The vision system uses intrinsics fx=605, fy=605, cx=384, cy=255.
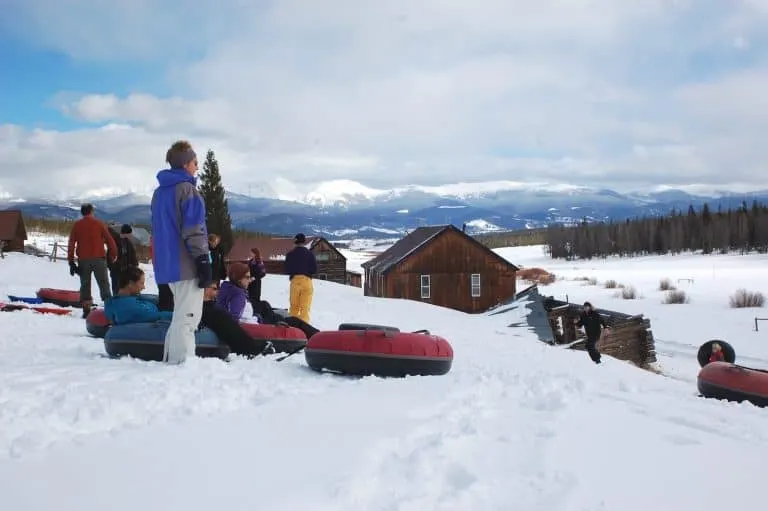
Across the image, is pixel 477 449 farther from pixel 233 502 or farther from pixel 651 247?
pixel 651 247

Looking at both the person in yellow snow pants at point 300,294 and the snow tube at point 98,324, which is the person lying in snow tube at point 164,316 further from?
the person in yellow snow pants at point 300,294

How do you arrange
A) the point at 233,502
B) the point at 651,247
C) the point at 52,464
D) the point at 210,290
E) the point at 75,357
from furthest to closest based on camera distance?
the point at 651,247 < the point at 210,290 < the point at 75,357 < the point at 52,464 < the point at 233,502

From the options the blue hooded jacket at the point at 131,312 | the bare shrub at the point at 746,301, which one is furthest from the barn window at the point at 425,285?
the blue hooded jacket at the point at 131,312

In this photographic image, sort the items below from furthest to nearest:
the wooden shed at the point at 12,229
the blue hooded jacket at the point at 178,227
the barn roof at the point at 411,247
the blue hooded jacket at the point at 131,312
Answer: the wooden shed at the point at 12,229, the barn roof at the point at 411,247, the blue hooded jacket at the point at 131,312, the blue hooded jacket at the point at 178,227

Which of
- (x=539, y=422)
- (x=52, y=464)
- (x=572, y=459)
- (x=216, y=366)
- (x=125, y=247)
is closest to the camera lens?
(x=52, y=464)

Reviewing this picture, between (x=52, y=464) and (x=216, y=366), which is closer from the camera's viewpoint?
(x=52, y=464)

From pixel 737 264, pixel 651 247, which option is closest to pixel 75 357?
pixel 737 264

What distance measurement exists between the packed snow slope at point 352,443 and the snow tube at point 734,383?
8.72 feet

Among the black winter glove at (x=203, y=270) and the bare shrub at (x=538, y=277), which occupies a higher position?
the black winter glove at (x=203, y=270)

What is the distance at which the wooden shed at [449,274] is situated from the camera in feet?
134

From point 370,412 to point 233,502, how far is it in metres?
1.99

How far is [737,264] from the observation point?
307ft

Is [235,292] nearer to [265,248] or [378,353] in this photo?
[378,353]

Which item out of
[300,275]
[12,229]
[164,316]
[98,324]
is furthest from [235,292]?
[12,229]
